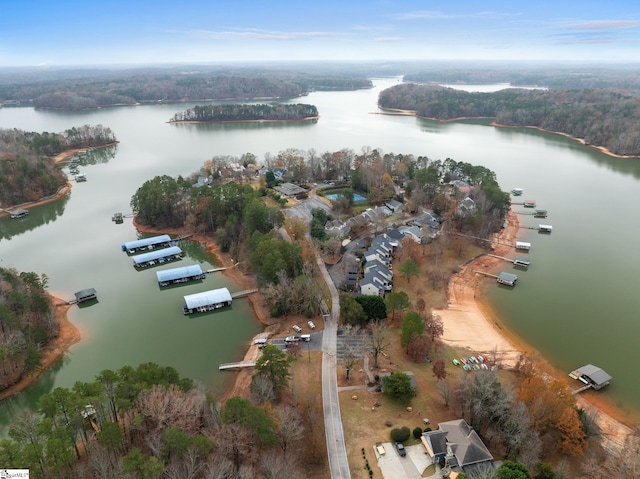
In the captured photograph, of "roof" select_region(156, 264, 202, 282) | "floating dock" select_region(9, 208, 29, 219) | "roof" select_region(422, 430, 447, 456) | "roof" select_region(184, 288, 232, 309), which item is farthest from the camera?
"floating dock" select_region(9, 208, 29, 219)

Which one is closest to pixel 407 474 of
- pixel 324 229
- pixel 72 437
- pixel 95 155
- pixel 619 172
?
pixel 72 437

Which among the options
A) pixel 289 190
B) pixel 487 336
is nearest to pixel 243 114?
pixel 289 190

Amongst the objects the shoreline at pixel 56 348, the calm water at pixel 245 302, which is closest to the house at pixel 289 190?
the calm water at pixel 245 302

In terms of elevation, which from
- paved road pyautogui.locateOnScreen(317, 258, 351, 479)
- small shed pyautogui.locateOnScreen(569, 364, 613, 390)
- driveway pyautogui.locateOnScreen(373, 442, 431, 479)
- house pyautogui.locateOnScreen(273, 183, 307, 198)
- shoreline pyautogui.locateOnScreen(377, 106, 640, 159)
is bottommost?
small shed pyautogui.locateOnScreen(569, 364, 613, 390)

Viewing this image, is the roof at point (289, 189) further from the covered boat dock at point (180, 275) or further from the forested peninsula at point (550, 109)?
the forested peninsula at point (550, 109)

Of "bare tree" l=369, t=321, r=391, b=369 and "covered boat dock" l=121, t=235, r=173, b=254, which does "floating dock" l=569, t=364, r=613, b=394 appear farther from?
"covered boat dock" l=121, t=235, r=173, b=254

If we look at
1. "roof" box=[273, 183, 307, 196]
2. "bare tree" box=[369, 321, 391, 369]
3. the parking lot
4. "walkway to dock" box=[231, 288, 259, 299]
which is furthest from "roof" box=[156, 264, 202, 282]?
the parking lot

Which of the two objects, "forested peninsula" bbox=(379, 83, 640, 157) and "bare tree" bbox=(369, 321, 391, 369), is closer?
"bare tree" bbox=(369, 321, 391, 369)
